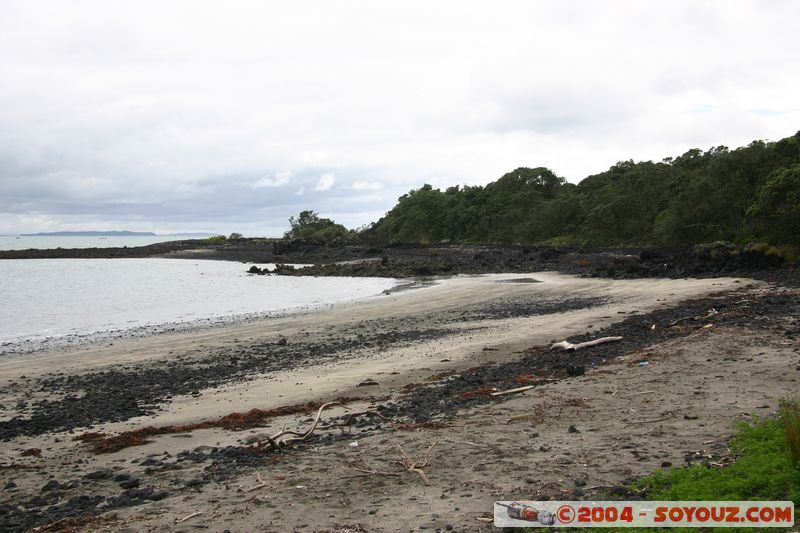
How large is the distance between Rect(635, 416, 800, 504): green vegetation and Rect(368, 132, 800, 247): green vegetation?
2484 centimetres

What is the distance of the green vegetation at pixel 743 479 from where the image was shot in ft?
16.2

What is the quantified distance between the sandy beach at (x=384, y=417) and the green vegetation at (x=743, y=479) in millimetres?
313

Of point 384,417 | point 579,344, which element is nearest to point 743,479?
point 384,417

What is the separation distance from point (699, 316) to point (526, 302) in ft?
28.2

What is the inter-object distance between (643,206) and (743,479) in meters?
53.0

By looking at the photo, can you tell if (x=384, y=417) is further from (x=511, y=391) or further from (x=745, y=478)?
(x=745, y=478)

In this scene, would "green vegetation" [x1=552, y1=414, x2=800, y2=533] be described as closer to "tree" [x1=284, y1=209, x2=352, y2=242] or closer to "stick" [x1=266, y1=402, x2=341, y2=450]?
"stick" [x1=266, y1=402, x2=341, y2=450]

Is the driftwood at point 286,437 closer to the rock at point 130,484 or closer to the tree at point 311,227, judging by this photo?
the rock at point 130,484

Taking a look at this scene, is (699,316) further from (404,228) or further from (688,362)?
(404,228)

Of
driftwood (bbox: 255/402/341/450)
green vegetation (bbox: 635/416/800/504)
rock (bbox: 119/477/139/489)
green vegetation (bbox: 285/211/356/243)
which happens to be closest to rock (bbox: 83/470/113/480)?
rock (bbox: 119/477/139/489)

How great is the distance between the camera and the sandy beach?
5.91 metres

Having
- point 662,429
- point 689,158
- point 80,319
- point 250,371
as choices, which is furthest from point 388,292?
point 689,158

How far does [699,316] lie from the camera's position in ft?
48.9

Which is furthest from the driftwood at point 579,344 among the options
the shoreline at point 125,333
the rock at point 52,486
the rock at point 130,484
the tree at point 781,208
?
the tree at point 781,208
